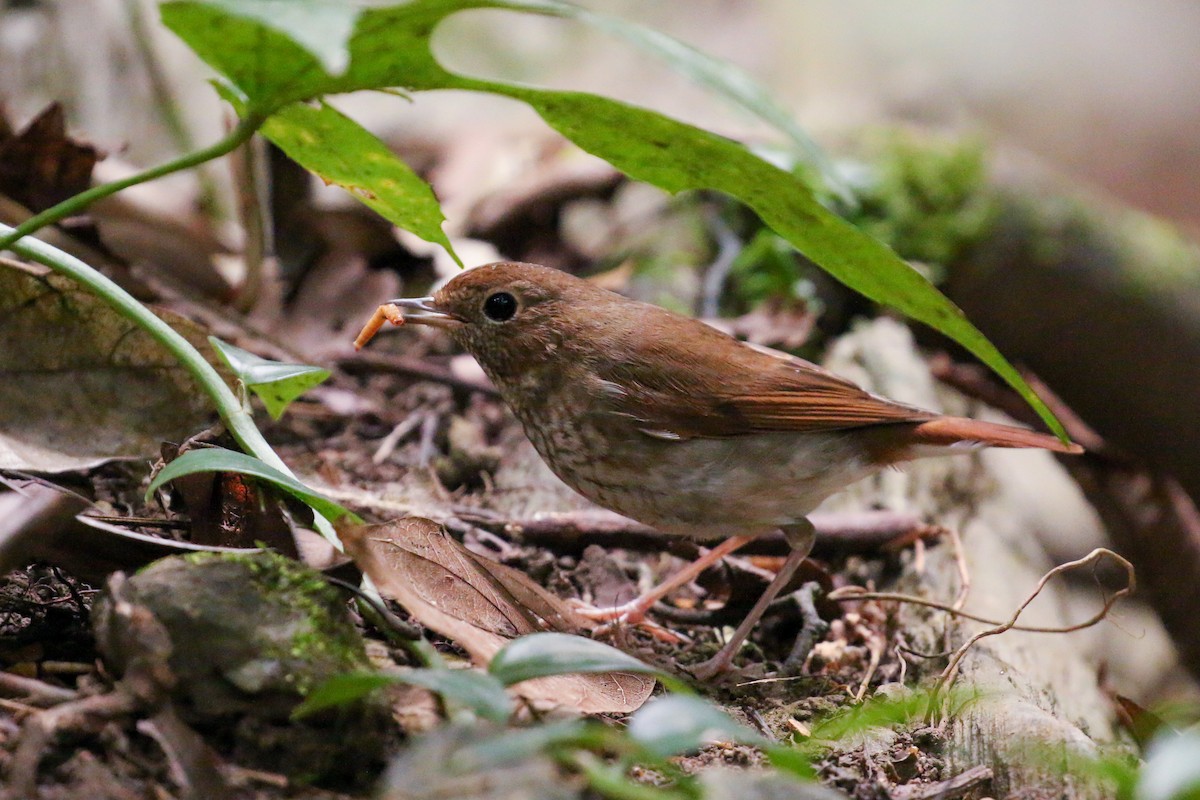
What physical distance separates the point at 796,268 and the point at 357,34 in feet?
10.5

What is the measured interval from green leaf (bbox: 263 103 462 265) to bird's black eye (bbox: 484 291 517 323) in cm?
62

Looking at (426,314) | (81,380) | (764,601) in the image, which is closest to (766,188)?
(764,601)

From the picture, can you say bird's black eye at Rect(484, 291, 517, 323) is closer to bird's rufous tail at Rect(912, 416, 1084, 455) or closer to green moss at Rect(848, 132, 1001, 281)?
Answer: bird's rufous tail at Rect(912, 416, 1084, 455)

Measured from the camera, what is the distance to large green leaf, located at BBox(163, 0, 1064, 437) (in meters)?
1.92

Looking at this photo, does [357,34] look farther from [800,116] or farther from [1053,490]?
[800,116]

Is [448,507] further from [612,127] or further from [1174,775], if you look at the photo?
[1174,775]

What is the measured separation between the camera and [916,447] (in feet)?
11.3

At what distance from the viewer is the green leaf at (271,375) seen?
96.0 inches

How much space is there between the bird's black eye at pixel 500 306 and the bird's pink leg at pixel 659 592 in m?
0.93

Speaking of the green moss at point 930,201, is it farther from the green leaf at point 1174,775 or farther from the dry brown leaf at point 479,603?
the green leaf at point 1174,775

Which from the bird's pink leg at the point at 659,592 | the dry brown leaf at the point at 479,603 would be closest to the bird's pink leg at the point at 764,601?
the bird's pink leg at the point at 659,592

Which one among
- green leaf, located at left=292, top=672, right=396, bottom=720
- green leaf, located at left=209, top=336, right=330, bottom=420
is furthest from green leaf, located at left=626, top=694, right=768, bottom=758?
green leaf, located at left=209, top=336, right=330, bottom=420

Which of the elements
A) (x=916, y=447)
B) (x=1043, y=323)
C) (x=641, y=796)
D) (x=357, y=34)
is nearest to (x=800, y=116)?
(x=1043, y=323)

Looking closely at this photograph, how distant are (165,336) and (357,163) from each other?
0.62 m
